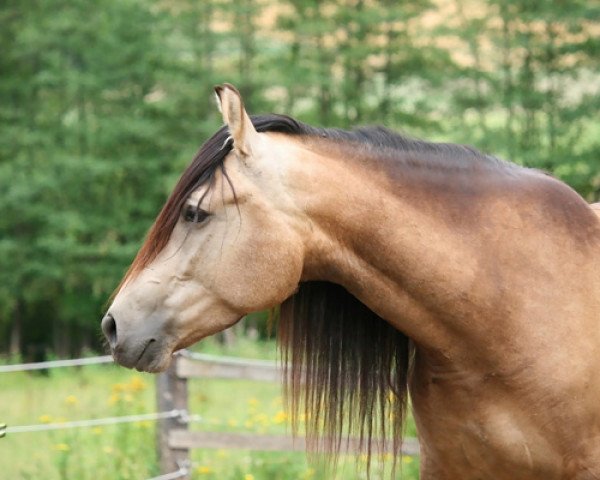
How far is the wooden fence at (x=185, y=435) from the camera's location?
5582mm

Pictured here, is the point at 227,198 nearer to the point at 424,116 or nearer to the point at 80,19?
the point at 424,116

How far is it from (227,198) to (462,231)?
772 millimetres

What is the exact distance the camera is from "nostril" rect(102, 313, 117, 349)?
282cm

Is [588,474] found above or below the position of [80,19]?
below

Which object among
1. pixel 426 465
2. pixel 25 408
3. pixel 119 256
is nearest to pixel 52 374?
pixel 25 408

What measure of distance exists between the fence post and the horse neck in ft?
9.23

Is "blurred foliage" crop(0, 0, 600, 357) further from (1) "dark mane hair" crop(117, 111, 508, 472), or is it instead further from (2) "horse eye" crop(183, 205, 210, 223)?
(2) "horse eye" crop(183, 205, 210, 223)

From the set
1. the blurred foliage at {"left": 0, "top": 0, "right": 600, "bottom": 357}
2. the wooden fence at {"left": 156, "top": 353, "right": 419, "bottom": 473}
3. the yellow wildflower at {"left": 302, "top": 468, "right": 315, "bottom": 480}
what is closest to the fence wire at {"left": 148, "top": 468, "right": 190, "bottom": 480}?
the wooden fence at {"left": 156, "top": 353, "right": 419, "bottom": 473}

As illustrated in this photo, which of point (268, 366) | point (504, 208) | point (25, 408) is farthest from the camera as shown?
point (25, 408)

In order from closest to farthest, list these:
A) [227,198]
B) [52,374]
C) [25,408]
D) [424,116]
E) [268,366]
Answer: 1. [227,198]
2. [268,366]
3. [25,408]
4. [52,374]
5. [424,116]

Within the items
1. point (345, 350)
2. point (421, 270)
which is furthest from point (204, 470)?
point (421, 270)

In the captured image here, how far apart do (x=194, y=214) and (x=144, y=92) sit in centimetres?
2469

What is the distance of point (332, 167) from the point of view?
2.98 meters

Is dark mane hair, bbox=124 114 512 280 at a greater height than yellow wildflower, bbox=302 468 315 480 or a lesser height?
greater
